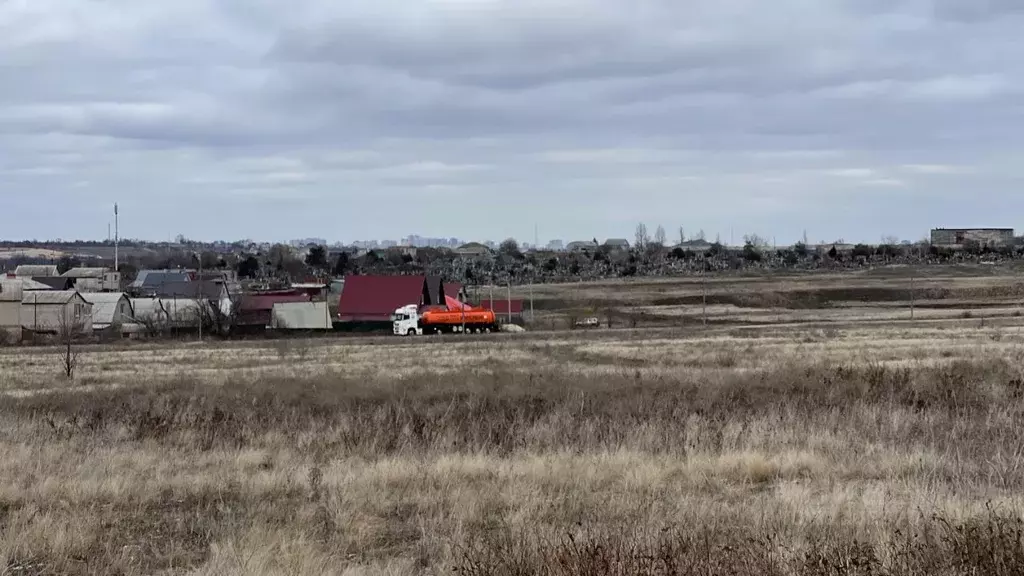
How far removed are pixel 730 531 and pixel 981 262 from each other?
17278 centimetres

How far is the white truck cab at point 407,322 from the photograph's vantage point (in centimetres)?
6769

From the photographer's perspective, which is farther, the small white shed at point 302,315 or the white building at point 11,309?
the small white shed at point 302,315

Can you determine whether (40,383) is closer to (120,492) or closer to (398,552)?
(120,492)

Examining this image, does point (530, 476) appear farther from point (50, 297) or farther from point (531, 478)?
point (50, 297)

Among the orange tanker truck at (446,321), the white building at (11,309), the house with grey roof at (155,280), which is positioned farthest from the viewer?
the house with grey roof at (155,280)

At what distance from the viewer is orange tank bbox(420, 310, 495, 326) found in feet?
225

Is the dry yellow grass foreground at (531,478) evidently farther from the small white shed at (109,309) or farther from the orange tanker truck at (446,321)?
the small white shed at (109,309)

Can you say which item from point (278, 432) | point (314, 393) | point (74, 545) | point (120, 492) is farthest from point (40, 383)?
point (74, 545)

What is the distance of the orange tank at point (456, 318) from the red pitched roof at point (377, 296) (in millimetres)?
14027

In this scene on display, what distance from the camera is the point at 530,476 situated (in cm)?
982

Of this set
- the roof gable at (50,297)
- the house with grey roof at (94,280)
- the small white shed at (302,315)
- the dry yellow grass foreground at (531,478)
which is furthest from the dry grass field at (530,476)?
the house with grey roof at (94,280)

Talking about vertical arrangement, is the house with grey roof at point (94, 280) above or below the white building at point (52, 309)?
above

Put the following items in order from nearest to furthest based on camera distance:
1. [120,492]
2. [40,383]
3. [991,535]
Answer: [991,535], [120,492], [40,383]

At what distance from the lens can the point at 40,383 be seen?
95.2 feet
